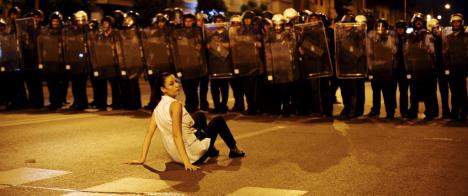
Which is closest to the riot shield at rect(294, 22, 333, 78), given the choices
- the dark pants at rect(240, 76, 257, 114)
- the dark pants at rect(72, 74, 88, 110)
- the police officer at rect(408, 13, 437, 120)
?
the dark pants at rect(240, 76, 257, 114)

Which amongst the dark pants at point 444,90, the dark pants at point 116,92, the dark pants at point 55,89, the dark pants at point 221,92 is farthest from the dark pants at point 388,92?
the dark pants at point 55,89

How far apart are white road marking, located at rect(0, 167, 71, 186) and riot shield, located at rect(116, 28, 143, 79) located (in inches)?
300

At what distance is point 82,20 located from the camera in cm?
1678

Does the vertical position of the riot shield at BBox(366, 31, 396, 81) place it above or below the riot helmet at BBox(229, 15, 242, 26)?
below

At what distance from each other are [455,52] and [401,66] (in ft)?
3.62

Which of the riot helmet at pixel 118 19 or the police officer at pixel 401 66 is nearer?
the police officer at pixel 401 66

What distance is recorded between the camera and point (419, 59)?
14141 mm

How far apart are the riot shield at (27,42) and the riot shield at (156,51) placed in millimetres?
2639

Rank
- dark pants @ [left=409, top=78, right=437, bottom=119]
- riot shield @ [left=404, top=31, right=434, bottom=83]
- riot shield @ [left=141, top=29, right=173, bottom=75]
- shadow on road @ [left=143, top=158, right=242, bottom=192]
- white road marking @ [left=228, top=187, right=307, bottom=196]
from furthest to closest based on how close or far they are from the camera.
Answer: riot shield @ [left=141, top=29, right=173, bottom=75]
dark pants @ [left=409, top=78, right=437, bottom=119]
riot shield @ [left=404, top=31, right=434, bottom=83]
shadow on road @ [left=143, top=158, right=242, bottom=192]
white road marking @ [left=228, top=187, right=307, bottom=196]

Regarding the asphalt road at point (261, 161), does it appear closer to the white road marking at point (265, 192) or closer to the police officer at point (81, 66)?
the white road marking at point (265, 192)

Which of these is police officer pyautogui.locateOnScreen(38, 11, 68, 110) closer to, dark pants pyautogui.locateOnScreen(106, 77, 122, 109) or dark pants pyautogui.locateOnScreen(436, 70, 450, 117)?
dark pants pyautogui.locateOnScreen(106, 77, 122, 109)

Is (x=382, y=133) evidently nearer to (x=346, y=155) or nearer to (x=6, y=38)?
(x=346, y=155)

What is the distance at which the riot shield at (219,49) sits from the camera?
15633 millimetres

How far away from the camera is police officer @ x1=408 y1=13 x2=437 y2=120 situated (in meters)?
14.1
